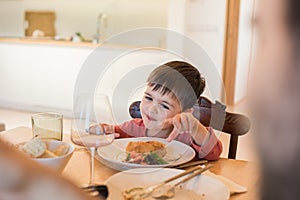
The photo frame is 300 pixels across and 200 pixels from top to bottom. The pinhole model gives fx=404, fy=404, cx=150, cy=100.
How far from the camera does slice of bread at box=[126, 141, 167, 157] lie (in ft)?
3.96

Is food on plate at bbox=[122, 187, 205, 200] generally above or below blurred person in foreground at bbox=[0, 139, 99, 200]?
below

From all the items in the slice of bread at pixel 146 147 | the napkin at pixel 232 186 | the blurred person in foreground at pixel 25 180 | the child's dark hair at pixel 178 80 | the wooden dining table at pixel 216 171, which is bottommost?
the wooden dining table at pixel 216 171

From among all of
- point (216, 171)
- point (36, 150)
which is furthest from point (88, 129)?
point (216, 171)

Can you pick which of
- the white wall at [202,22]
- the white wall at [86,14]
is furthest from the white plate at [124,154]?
the white wall at [86,14]

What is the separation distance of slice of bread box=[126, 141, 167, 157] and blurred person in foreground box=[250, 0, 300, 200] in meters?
1.01

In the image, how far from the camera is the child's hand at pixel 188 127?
4.29 feet

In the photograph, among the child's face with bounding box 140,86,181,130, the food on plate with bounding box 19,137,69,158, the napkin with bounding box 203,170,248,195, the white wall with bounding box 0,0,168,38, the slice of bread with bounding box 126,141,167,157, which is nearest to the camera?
the food on plate with bounding box 19,137,69,158

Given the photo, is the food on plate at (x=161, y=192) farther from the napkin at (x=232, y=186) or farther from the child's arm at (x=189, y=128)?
the child's arm at (x=189, y=128)

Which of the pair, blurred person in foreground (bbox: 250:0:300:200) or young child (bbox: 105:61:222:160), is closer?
blurred person in foreground (bbox: 250:0:300:200)

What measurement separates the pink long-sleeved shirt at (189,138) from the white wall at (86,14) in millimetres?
3467

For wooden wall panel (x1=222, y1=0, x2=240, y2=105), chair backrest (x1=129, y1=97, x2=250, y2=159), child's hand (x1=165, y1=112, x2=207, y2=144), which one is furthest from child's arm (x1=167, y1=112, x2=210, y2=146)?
wooden wall panel (x1=222, y1=0, x2=240, y2=105)

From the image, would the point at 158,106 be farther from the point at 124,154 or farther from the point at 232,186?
the point at 232,186

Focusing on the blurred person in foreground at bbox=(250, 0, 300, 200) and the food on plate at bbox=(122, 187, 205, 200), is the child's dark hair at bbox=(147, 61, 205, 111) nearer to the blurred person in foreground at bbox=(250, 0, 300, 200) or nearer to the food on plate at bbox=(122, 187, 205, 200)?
the food on plate at bbox=(122, 187, 205, 200)

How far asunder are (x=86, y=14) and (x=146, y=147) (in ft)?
13.6
